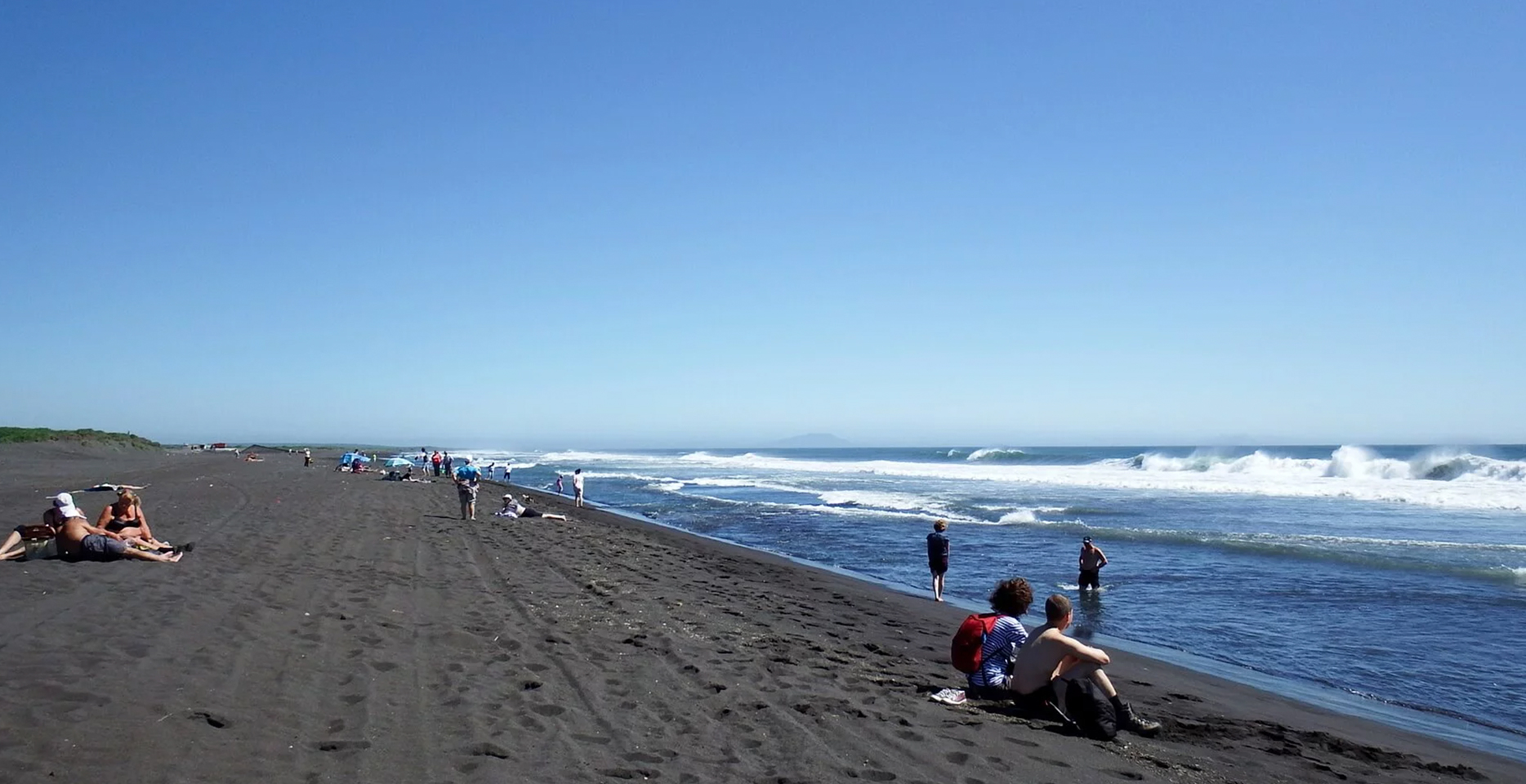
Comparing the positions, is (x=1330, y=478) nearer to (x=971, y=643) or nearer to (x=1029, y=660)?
(x=971, y=643)

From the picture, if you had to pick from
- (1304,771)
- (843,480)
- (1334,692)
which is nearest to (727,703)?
(1304,771)

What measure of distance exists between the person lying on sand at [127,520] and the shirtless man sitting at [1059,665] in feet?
35.5

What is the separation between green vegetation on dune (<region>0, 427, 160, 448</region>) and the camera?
194 ft

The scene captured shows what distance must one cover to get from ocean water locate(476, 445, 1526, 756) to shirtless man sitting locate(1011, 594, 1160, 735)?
12.1ft

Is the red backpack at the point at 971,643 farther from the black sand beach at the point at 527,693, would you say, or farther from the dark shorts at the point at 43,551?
the dark shorts at the point at 43,551

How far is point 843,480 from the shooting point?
48.8 metres

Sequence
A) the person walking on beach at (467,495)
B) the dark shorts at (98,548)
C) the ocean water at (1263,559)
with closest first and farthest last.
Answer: the ocean water at (1263,559) < the dark shorts at (98,548) < the person walking on beach at (467,495)

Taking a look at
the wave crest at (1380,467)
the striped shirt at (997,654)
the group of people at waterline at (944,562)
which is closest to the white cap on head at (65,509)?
the striped shirt at (997,654)

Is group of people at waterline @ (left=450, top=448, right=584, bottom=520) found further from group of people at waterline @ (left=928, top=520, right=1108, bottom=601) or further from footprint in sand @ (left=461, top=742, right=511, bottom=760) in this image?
footprint in sand @ (left=461, top=742, right=511, bottom=760)

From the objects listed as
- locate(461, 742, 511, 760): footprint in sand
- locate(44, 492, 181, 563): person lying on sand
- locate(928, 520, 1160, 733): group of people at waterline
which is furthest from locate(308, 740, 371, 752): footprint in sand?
locate(44, 492, 181, 563): person lying on sand

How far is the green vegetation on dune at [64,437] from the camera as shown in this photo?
59.0 metres

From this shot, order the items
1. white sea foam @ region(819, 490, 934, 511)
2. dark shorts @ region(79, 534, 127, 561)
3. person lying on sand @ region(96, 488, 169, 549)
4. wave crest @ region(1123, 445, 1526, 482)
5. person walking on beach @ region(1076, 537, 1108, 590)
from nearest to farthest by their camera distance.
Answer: dark shorts @ region(79, 534, 127, 561)
person lying on sand @ region(96, 488, 169, 549)
person walking on beach @ region(1076, 537, 1108, 590)
white sea foam @ region(819, 490, 934, 511)
wave crest @ region(1123, 445, 1526, 482)

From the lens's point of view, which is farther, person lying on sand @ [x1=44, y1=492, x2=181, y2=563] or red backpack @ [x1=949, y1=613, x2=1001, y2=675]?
person lying on sand @ [x1=44, y1=492, x2=181, y2=563]

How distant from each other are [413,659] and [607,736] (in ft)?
7.65
